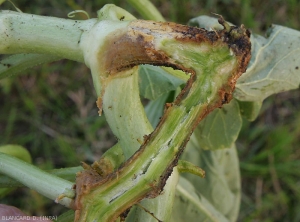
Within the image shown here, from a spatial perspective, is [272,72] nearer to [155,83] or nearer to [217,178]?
[155,83]

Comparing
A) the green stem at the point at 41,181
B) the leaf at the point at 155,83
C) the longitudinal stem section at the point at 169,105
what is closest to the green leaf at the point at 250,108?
the leaf at the point at 155,83

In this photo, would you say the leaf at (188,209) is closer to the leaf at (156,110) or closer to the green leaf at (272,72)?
the leaf at (156,110)

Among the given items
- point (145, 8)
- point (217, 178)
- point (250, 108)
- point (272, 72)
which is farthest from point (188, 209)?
point (145, 8)

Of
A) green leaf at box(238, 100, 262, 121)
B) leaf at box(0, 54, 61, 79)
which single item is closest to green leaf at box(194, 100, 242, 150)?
green leaf at box(238, 100, 262, 121)

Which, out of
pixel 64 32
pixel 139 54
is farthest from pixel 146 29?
pixel 64 32

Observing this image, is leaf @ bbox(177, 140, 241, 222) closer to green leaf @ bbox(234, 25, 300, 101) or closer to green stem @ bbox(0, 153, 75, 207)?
green leaf @ bbox(234, 25, 300, 101)
